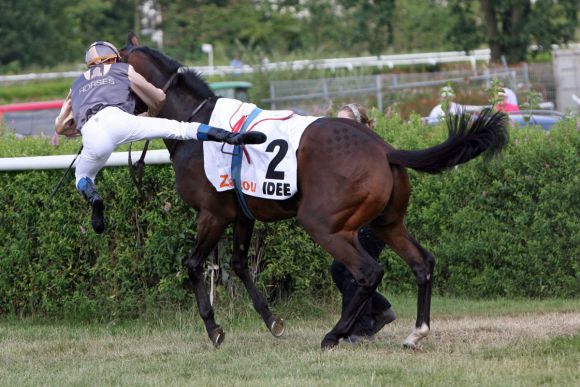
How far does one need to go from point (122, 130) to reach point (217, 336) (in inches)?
63.3

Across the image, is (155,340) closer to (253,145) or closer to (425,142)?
(253,145)

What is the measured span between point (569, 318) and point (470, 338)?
1.25m

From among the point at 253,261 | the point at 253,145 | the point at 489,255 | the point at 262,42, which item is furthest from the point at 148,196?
the point at 262,42

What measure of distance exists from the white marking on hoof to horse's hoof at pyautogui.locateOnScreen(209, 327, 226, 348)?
4.34 feet

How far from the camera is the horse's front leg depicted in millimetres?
7355

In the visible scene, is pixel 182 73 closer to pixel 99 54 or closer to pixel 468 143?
pixel 99 54

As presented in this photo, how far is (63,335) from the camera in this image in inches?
318

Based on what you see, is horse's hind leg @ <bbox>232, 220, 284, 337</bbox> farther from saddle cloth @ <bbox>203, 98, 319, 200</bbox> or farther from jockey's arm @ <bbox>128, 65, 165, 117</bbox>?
jockey's arm @ <bbox>128, 65, 165, 117</bbox>

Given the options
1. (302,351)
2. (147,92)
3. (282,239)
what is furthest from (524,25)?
(302,351)

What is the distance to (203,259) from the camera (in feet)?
24.6

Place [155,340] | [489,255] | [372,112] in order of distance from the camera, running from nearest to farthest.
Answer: [155,340], [489,255], [372,112]

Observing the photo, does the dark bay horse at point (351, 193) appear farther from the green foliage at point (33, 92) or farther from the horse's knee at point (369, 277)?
the green foliage at point (33, 92)

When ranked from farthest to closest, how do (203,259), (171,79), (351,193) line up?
(171,79) < (203,259) < (351,193)

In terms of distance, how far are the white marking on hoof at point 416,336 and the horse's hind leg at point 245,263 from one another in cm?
107
